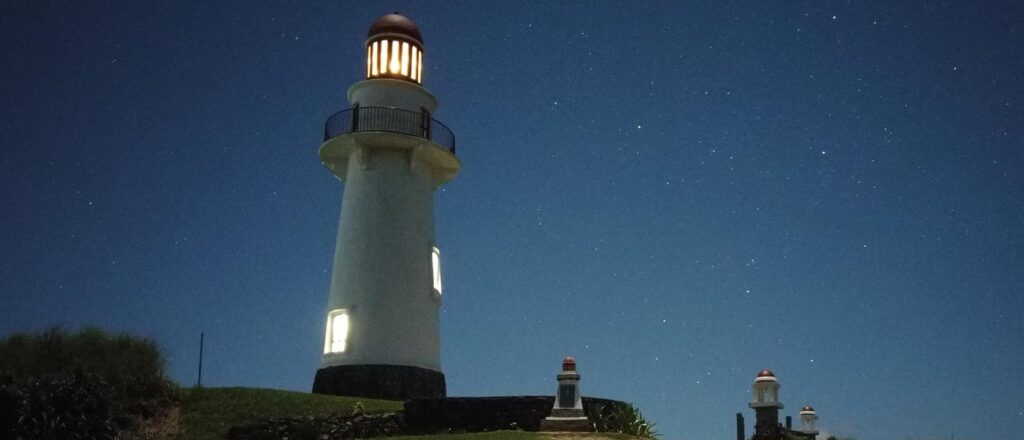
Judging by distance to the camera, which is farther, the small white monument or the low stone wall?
the low stone wall

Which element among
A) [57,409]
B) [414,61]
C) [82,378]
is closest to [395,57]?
[414,61]

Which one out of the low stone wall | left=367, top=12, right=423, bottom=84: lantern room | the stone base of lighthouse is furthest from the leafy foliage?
left=367, top=12, right=423, bottom=84: lantern room

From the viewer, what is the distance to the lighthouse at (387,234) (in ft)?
92.5

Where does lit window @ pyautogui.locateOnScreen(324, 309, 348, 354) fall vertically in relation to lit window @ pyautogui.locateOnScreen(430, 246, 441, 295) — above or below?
below

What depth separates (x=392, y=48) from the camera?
30.7m

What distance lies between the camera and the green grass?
23.0m

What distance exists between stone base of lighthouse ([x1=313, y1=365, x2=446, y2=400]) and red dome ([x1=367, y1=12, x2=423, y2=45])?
10.1 m

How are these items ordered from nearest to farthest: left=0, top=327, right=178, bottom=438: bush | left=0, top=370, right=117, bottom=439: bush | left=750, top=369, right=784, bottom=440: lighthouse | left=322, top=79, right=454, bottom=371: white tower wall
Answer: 1. left=0, top=370, right=117, bottom=439: bush
2. left=0, top=327, right=178, bottom=438: bush
3. left=750, top=369, right=784, bottom=440: lighthouse
4. left=322, top=79, right=454, bottom=371: white tower wall

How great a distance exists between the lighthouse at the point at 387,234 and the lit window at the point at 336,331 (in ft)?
0.10

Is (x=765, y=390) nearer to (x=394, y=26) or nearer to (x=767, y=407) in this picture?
(x=767, y=407)

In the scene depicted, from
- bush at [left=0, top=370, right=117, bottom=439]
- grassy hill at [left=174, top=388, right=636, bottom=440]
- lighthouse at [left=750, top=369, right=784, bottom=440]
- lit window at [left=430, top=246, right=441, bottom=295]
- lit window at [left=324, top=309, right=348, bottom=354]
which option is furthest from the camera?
lit window at [left=430, top=246, right=441, bottom=295]

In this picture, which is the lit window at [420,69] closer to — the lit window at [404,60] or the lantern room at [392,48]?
the lantern room at [392,48]

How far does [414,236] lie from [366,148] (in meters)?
3.02

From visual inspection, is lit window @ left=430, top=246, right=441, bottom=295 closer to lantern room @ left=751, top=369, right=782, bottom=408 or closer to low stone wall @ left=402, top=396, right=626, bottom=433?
low stone wall @ left=402, top=396, right=626, bottom=433
